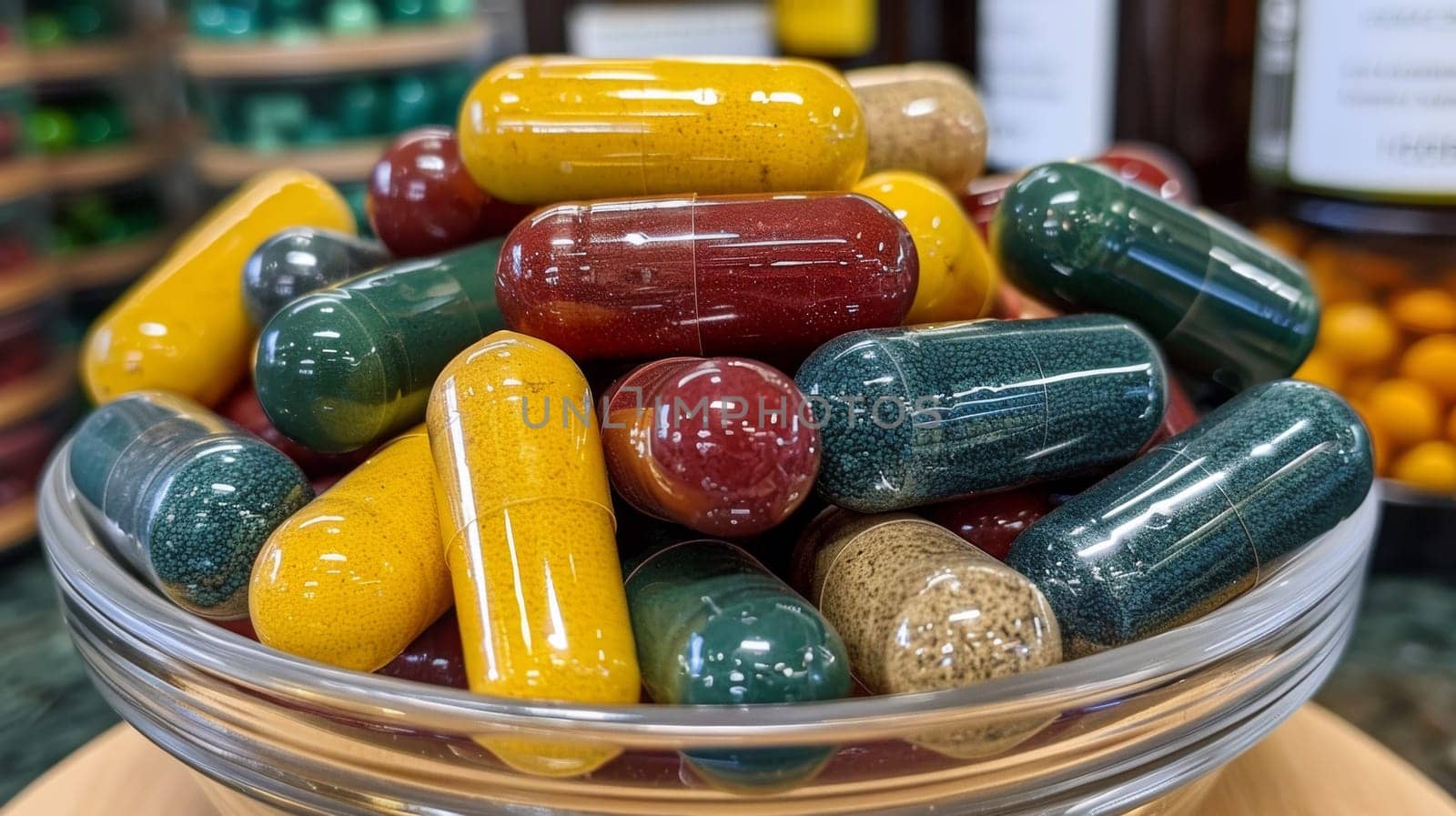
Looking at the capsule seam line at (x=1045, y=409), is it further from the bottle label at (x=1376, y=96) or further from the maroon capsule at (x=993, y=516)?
the bottle label at (x=1376, y=96)

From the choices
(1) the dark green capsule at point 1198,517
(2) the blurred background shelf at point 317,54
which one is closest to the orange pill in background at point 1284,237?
(1) the dark green capsule at point 1198,517

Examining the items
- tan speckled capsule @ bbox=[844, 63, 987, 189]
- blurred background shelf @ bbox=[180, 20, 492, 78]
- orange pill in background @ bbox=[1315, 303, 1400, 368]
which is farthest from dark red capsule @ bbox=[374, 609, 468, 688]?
blurred background shelf @ bbox=[180, 20, 492, 78]

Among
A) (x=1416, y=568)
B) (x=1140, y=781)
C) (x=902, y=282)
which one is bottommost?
(x=1416, y=568)

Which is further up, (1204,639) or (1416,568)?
(1204,639)

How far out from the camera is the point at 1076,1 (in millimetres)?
1160

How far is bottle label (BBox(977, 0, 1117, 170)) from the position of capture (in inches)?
46.1

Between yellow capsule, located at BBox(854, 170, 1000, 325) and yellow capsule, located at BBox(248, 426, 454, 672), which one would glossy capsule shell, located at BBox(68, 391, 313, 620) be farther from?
Answer: yellow capsule, located at BBox(854, 170, 1000, 325)

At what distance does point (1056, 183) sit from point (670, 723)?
337 millimetres

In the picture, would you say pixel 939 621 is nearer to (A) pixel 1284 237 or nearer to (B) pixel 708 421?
(B) pixel 708 421

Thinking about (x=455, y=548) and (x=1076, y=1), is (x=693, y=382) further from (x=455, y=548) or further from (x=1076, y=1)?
(x=1076, y=1)

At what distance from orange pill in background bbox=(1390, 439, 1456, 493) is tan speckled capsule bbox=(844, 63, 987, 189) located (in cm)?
55

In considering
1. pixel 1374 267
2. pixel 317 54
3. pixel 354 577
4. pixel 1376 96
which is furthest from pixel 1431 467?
pixel 317 54

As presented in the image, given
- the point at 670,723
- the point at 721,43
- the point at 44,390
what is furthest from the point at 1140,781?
the point at 44,390

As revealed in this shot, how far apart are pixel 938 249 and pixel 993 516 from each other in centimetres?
13
